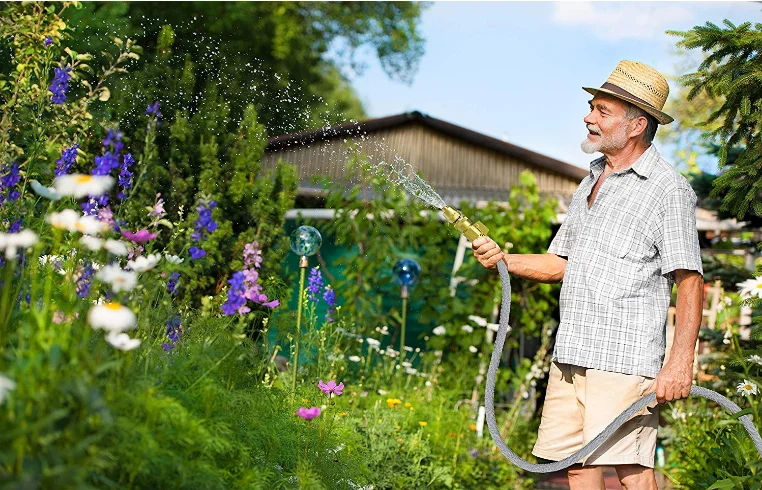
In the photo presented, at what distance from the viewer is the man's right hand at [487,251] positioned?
3.10 metres

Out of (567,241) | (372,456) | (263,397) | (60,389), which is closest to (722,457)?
(567,241)

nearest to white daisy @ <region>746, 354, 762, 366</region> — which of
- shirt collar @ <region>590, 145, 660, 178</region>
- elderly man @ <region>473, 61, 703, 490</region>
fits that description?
elderly man @ <region>473, 61, 703, 490</region>

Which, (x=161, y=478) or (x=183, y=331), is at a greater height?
(x=183, y=331)

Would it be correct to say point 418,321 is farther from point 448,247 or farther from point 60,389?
point 60,389

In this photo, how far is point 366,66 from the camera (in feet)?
58.6

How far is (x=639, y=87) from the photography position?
311cm

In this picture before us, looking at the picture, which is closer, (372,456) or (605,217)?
(605,217)

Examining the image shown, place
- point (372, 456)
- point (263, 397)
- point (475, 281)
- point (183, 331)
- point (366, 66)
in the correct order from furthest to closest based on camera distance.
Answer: point (366, 66) < point (475, 281) < point (372, 456) < point (183, 331) < point (263, 397)

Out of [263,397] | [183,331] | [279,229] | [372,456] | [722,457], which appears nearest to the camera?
[263,397]

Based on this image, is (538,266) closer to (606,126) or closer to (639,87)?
(606,126)

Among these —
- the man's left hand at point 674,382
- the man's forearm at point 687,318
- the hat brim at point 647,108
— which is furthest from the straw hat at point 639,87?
the man's left hand at point 674,382

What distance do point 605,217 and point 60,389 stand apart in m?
2.02

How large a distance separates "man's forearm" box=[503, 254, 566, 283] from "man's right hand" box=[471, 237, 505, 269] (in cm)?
13

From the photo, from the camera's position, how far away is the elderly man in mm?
2871
